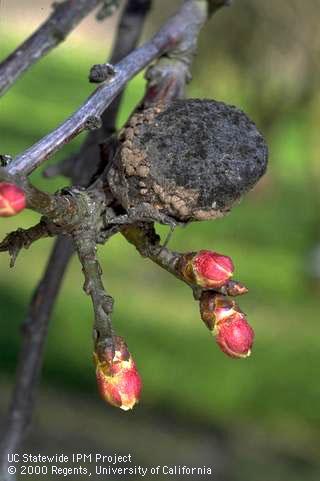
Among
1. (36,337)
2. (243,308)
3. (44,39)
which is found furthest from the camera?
(243,308)

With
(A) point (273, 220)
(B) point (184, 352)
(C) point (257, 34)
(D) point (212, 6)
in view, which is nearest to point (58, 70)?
(A) point (273, 220)

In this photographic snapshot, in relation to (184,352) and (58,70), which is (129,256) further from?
(58,70)

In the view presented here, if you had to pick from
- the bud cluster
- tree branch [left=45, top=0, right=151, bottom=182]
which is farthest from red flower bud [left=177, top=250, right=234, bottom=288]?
tree branch [left=45, top=0, right=151, bottom=182]

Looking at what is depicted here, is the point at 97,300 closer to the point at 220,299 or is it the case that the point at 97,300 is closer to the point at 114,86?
the point at 220,299

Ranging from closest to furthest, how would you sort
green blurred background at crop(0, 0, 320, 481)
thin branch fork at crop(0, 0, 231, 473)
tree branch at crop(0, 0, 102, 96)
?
thin branch fork at crop(0, 0, 231, 473) < tree branch at crop(0, 0, 102, 96) < green blurred background at crop(0, 0, 320, 481)

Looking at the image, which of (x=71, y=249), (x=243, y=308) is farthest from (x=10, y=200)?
(x=243, y=308)

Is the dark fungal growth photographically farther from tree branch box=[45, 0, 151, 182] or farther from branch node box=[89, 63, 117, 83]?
tree branch box=[45, 0, 151, 182]

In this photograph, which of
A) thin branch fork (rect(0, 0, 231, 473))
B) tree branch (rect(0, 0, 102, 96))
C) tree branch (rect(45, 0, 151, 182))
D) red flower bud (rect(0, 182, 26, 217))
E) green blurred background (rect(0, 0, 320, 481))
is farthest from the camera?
green blurred background (rect(0, 0, 320, 481))
